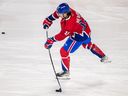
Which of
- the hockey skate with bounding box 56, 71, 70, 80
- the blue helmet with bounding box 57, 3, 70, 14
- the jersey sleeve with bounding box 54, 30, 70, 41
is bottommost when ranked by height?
the hockey skate with bounding box 56, 71, 70, 80

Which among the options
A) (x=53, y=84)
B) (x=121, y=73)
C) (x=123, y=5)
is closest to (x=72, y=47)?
(x=53, y=84)

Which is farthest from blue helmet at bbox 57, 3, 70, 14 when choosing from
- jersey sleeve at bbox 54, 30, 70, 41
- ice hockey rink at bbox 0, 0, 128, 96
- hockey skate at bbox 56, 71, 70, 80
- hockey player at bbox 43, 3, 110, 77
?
ice hockey rink at bbox 0, 0, 128, 96

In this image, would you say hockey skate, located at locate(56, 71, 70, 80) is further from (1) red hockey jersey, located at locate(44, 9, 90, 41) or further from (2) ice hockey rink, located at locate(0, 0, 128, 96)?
(1) red hockey jersey, located at locate(44, 9, 90, 41)

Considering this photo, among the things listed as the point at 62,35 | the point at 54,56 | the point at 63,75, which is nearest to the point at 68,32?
the point at 62,35

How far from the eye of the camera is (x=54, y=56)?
37.1 feet

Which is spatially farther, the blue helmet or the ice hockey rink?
the ice hockey rink

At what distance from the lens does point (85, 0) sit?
20.5 m

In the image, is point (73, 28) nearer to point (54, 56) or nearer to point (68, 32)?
point (68, 32)

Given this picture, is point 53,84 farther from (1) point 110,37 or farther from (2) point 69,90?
(1) point 110,37

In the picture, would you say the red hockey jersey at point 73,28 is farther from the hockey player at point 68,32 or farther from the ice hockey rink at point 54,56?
the ice hockey rink at point 54,56

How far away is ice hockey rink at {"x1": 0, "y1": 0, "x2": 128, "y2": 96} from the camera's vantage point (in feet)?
27.9

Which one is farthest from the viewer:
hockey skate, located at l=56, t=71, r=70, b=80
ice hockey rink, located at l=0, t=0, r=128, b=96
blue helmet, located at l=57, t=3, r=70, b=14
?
hockey skate, located at l=56, t=71, r=70, b=80

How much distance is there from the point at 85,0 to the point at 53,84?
12219mm

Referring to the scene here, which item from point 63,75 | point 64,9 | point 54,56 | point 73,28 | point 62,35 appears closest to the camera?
point 64,9
